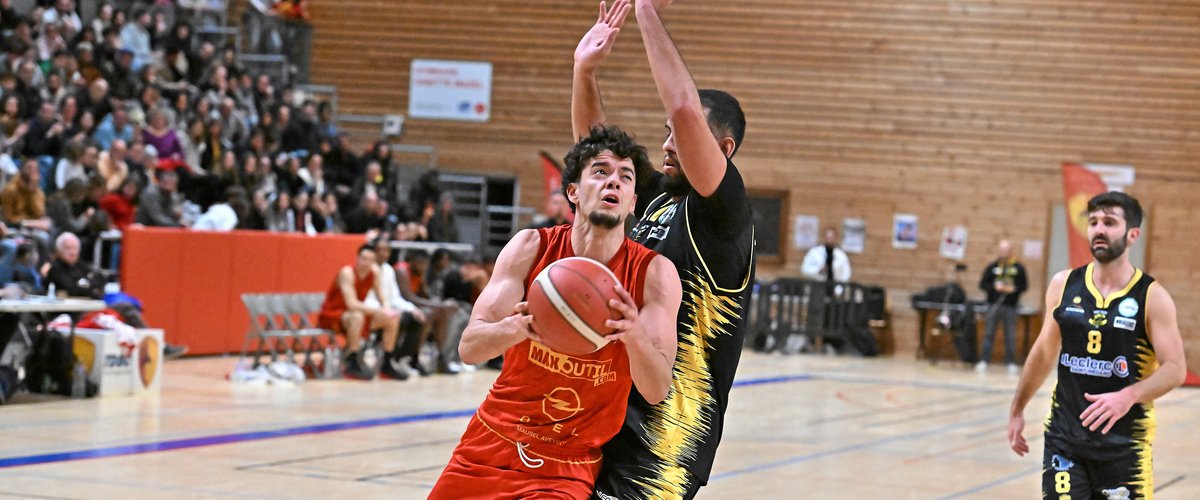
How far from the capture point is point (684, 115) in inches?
151

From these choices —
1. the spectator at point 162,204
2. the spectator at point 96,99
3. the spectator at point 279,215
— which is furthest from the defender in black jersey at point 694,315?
the spectator at point 96,99

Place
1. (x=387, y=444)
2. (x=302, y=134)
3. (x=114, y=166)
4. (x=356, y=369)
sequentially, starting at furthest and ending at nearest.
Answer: (x=302, y=134)
(x=114, y=166)
(x=356, y=369)
(x=387, y=444)

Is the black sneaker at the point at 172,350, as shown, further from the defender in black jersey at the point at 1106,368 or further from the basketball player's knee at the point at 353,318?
the defender in black jersey at the point at 1106,368

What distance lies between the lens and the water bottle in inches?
466

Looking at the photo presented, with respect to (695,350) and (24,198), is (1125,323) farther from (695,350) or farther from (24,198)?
(24,198)

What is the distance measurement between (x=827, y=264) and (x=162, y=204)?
11.4 metres

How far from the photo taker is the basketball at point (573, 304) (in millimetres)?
3480

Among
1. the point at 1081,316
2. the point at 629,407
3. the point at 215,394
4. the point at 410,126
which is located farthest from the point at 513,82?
the point at 629,407

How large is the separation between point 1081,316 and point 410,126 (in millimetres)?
20177

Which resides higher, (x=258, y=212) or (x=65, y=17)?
(x=65, y=17)

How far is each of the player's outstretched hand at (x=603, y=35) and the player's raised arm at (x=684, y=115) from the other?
0.30m

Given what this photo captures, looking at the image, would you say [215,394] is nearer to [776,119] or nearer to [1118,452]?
[1118,452]

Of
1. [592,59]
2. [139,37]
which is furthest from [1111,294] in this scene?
[139,37]

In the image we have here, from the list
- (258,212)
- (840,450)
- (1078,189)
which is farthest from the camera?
(258,212)
